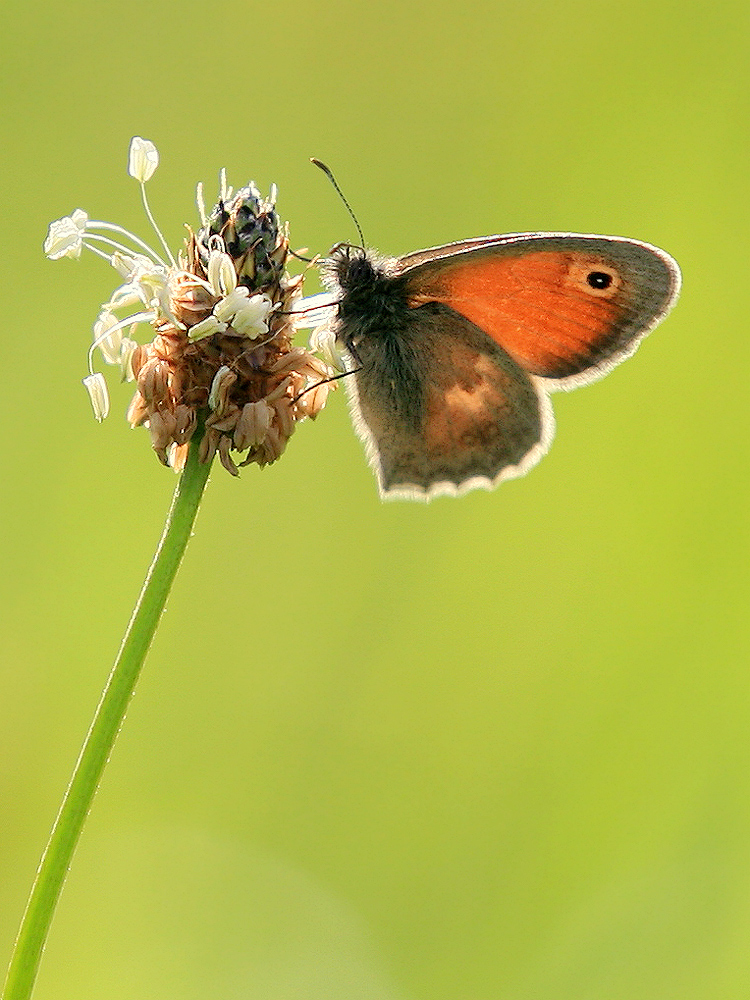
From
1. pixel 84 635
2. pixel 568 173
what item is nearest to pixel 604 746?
pixel 84 635

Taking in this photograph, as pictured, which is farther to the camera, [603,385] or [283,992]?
[603,385]

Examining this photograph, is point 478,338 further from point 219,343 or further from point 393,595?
point 393,595

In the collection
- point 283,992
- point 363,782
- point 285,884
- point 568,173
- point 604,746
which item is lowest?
point 283,992

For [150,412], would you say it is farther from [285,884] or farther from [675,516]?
[675,516]

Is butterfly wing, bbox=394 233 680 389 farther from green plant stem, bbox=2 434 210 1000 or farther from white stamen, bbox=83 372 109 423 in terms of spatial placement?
green plant stem, bbox=2 434 210 1000

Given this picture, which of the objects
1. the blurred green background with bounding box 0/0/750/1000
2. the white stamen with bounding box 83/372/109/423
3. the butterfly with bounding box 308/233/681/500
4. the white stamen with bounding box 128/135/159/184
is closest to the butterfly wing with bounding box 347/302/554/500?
the butterfly with bounding box 308/233/681/500
